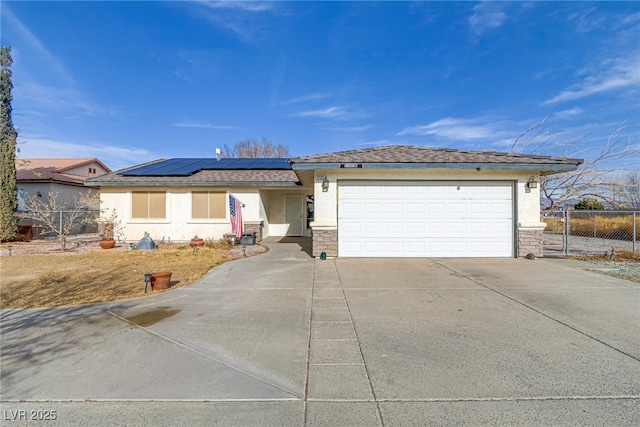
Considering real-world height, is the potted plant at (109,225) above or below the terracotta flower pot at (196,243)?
above

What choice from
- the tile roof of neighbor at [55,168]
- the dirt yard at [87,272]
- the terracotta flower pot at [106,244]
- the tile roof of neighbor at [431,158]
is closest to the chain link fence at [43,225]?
the tile roof of neighbor at [55,168]

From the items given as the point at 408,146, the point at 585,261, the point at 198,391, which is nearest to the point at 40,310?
the point at 198,391

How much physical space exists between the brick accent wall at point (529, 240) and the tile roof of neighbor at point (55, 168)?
24.0 m

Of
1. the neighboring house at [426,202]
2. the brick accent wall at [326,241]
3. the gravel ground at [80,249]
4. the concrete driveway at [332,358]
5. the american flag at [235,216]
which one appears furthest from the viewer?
the american flag at [235,216]

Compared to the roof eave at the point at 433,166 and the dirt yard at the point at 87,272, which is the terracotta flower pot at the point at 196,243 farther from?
the roof eave at the point at 433,166

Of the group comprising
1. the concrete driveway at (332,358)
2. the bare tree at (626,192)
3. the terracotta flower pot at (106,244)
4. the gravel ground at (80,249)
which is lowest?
the concrete driveway at (332,358)

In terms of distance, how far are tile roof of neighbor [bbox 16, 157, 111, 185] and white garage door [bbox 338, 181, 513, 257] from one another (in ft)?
63.2

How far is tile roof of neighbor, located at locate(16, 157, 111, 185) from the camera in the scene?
1866 centimetres

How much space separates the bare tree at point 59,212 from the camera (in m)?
13.2

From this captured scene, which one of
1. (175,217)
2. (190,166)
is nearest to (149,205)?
(175,217)

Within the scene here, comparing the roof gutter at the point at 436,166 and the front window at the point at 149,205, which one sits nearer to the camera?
the roof gutter at the point at 436,166

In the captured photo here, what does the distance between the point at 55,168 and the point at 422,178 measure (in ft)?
85.4

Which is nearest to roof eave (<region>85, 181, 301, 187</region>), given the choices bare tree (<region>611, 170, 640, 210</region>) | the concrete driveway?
the concrete driveway

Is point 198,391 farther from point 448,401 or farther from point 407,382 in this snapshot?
point 448,401
